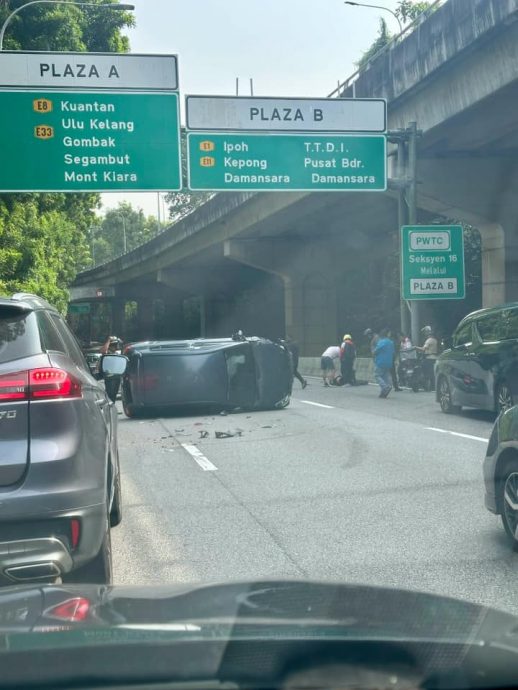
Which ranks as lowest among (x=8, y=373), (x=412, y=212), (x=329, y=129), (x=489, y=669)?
(x=489, y=669)

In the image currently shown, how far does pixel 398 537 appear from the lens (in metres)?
7.27

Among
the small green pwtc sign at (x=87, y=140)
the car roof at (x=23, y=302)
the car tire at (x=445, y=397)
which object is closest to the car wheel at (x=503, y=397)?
the car tire at (x=445, y=397)

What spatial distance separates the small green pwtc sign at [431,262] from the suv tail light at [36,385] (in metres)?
19.5

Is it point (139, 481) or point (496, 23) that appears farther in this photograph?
point (496, 23)

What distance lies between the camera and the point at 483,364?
16.0 m

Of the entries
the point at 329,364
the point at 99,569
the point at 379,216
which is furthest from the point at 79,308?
the point at 99,569

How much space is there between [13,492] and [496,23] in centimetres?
1513

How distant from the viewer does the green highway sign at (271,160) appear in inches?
Result: 866

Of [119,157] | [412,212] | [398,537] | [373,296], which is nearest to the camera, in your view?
[398,537]

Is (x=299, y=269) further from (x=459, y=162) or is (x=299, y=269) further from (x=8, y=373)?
(x=8, y=373)

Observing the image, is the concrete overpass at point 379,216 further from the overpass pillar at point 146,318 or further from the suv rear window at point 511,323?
the overpass pillar at point 146,318

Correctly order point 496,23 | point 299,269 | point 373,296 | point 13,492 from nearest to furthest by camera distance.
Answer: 1. point 13,492
2. point 496,23
3. point 299,269
4. point 373,296

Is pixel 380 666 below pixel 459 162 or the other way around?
below

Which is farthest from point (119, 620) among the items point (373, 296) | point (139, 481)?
point (373, 296)
